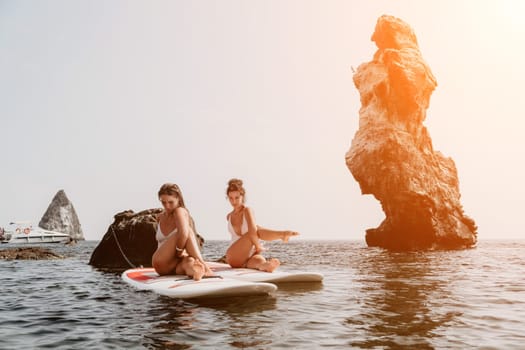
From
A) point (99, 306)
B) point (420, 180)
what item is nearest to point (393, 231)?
point (420, 180)

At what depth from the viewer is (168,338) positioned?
637cm

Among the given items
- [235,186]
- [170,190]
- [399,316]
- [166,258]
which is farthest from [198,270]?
[399,316]

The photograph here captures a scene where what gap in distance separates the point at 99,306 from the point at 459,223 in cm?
5347

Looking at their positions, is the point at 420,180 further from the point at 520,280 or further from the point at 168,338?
the point at 168,338

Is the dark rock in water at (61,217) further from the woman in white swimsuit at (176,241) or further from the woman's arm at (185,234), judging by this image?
the woman's arm at (185,234)

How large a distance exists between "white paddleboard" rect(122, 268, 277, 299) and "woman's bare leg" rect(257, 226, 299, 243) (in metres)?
2.03

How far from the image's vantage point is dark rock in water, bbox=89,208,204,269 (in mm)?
22906

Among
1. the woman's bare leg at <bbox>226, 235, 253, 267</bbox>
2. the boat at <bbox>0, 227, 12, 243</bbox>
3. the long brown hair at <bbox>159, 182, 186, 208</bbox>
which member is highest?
the long brown hair at <bbox>159, 182, 186, 208</bbox>

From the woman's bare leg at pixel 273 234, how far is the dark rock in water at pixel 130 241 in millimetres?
11194

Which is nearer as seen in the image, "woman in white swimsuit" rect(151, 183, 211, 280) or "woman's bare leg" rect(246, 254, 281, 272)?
"woman in white swimsuit" rect(151, 183, 211, 280)

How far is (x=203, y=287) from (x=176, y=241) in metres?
1.63

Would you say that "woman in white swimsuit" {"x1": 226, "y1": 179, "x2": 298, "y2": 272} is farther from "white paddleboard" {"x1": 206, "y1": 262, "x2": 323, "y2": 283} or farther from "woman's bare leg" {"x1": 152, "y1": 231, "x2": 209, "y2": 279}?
"woman's bare leg" {"x1": 152, "y1": 231, "x2": 209, "y2": 279}

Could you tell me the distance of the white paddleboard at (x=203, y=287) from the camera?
9.25 m

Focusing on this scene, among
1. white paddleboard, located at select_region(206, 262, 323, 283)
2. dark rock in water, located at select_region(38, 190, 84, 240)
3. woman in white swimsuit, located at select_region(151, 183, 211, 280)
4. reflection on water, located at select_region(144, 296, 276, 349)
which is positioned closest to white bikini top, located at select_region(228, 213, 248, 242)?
white paddleboard, located at select_region(206, 262, 323, 283)
